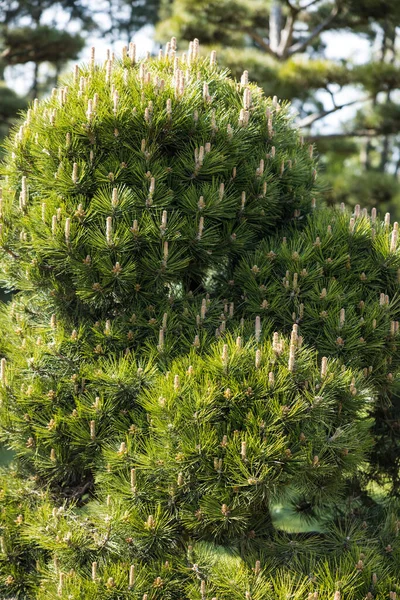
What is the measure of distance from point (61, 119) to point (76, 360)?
918 mm

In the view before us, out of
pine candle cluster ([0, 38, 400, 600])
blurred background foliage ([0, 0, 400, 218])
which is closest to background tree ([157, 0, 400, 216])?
blurred background foliage ([0, 0, 400, 218])

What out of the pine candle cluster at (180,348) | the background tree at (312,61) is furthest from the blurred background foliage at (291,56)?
the pine candle cluster at (180,348)

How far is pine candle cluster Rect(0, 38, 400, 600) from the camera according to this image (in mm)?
2199

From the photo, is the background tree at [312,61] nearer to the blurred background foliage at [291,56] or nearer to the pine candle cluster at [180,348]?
the blurred background foliage at [291,56]

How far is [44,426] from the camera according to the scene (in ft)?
8.31

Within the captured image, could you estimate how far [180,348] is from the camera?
246 centimetres

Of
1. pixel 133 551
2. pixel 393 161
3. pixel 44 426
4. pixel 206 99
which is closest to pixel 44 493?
pixel 44 426

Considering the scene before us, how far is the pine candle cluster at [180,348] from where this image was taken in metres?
2.20

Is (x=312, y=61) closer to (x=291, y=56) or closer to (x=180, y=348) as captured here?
(x=291, y=56)

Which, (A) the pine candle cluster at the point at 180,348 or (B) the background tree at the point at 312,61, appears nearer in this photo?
(A) the pine candle cluster at the point at 180,348

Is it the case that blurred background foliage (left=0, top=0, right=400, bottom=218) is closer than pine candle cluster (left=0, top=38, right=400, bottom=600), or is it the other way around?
pine candle cluster (left=0, top=38, right=400, bottom=600)

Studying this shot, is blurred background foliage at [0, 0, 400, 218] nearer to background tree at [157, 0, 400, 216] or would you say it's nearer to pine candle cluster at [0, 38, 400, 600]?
background tree at [157, 0, 400, 216]

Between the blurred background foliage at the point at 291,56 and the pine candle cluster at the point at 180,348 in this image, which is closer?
the pine candle cluster at the point at 180,348

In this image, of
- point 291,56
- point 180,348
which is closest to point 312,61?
point 291,56
